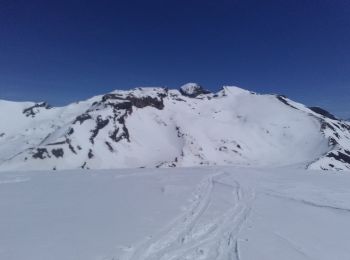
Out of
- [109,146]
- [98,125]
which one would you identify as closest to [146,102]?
[98,125]

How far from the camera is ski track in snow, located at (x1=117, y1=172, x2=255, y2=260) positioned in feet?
32.0

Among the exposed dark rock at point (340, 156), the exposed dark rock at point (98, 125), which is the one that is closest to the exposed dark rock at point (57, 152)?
the exposed dark rock at point (98, 125)

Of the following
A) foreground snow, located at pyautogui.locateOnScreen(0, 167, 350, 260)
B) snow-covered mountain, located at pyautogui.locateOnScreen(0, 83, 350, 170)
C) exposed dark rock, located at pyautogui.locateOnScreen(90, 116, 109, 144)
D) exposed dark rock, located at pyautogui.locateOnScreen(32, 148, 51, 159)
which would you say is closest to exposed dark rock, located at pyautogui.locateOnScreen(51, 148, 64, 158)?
snow-covered mountain, located at pyautogui.locateOnScreen(0, 83, 350, 170)

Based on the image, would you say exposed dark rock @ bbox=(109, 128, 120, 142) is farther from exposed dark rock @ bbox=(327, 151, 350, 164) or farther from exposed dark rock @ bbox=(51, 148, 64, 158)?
exposed dark rock @ bbox=(327, 151, 350, 164)

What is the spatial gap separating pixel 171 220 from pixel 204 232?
1.65 metres

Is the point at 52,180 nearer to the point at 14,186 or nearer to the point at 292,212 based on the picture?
the point at 14,186

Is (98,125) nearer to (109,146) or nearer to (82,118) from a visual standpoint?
(82,118)

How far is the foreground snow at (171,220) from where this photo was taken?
10.1 metres

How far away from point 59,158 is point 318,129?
114234 millimetres

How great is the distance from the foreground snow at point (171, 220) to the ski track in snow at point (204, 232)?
0.03 meters

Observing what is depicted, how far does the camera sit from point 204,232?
39.3ft

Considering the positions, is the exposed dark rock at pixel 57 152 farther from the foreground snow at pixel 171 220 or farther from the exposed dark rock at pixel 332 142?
the foreground snow at pixel 171 220

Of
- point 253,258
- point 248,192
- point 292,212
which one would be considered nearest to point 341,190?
point 248,192

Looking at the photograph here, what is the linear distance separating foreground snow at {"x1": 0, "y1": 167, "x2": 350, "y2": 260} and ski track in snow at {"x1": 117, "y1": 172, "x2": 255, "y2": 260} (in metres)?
0.03
